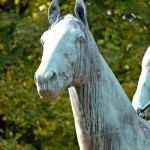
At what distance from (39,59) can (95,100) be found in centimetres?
865

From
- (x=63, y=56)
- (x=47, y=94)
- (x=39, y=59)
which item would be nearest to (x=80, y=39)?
(x=63, y=56)

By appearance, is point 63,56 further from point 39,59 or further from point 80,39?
point 39,59

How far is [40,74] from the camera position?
3768mm

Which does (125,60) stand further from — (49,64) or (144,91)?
(49,64)

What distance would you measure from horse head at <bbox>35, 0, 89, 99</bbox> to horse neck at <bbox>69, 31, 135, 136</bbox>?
77 mm

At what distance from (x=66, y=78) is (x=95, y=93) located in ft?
1.09

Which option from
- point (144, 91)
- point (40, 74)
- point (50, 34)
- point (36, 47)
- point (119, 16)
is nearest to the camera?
point (40, 74)

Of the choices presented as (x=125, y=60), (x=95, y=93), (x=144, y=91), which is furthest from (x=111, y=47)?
(x=95, y=93)

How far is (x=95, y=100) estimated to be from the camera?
419 cm

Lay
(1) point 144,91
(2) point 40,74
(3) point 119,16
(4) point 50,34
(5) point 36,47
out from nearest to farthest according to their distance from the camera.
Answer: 1. (2) point 40,74
2. (4) point 50,34
3. (1) point 144,91
4. (5) point 36,47
5. (3) point 119,16

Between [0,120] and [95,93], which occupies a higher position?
[95,93]

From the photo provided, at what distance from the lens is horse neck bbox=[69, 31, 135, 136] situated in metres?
4.15

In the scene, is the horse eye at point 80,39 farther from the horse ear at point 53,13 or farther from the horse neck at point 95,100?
the horse ear at point 53,13

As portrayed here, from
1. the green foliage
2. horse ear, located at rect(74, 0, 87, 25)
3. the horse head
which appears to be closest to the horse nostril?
the horse head
